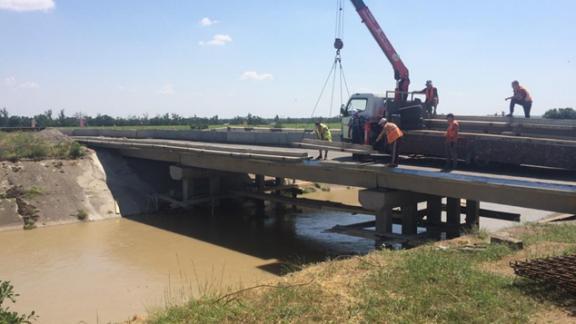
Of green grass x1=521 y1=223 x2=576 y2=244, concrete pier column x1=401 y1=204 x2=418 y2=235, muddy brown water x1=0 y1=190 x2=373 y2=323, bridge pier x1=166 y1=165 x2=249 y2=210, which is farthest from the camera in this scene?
bridge pier x1=166 y1=165 x2=249 y2=210

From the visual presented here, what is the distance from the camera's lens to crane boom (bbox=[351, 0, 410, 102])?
1980cm

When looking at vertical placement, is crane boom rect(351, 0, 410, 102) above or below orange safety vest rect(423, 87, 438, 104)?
above

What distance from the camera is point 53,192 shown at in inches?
933

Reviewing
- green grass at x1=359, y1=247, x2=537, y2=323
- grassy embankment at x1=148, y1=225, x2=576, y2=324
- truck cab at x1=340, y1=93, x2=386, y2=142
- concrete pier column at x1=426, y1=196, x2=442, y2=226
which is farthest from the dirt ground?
green grass at x1=359, y1=247, x2=537, y2=323

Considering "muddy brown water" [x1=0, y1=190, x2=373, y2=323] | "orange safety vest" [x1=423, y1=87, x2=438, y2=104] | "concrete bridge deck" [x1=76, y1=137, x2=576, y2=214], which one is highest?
"orange safety vest" [x1=423, y1=87, x2=438, y2=104]

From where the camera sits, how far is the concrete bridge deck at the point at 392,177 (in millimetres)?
11641

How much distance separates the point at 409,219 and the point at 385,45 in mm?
7407

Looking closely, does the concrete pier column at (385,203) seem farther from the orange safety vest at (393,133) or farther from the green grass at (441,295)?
the green grass at (441,295)

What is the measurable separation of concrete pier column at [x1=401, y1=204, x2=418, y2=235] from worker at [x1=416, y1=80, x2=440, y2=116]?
3.86 meters

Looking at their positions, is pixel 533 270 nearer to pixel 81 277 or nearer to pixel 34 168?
pixel 81 277

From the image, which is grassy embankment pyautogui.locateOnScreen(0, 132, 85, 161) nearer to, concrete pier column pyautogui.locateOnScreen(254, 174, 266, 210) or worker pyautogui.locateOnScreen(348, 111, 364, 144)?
concrete pier column pyautogui.locateOnScreen(254, 174, 266, 210)

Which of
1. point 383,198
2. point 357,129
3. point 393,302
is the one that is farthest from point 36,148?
point 393,302

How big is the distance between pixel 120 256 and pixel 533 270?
1356 cm

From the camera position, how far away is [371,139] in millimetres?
17031
